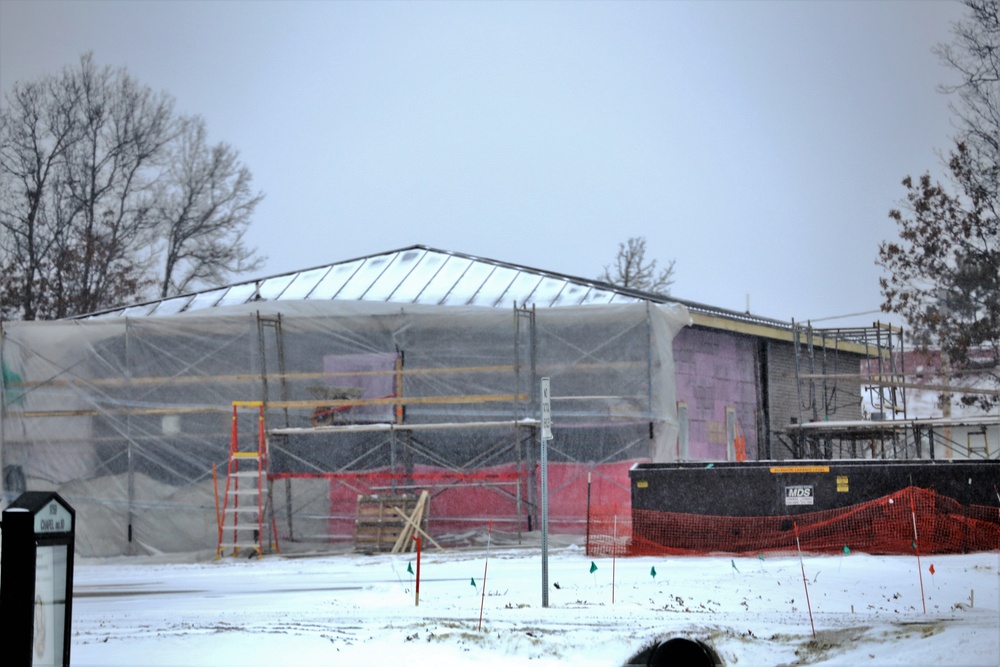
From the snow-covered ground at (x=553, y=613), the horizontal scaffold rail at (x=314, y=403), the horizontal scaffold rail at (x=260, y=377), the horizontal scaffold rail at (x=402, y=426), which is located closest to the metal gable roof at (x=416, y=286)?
the horizontal scaffold rail at (x=260, y=377)

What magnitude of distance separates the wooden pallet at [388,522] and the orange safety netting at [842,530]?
4083 mm

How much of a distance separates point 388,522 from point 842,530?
27.9 ft

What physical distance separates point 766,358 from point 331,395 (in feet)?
42.6

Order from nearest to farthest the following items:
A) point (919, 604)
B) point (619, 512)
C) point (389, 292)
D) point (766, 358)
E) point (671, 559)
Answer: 1. point (919, 604)
2. point (671, 559)
3. point (619, 512)
4. point (389, 292)
5. point (766, 358)

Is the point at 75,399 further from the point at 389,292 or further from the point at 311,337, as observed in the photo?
the point at 389,292

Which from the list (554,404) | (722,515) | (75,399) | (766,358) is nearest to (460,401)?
(554,404)

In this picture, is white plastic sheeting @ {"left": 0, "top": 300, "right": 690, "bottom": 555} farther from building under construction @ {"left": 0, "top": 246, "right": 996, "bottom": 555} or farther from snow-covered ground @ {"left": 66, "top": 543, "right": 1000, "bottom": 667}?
snow-covered ground @ {"left": 66, "top": 543, "right": 1000, "bottom": 667}

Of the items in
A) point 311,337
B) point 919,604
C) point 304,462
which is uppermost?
point 311,337

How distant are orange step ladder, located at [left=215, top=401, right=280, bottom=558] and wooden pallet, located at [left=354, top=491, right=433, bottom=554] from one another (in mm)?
1799

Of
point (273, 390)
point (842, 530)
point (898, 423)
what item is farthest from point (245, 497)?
point (898, 423)

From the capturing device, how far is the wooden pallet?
23.3m

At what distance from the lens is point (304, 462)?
2506cm

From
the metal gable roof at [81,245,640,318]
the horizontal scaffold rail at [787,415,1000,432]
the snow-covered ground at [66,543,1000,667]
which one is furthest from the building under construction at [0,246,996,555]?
the horizontal scaffold rail at [787,415,1000,432]

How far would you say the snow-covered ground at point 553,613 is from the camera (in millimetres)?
10086
